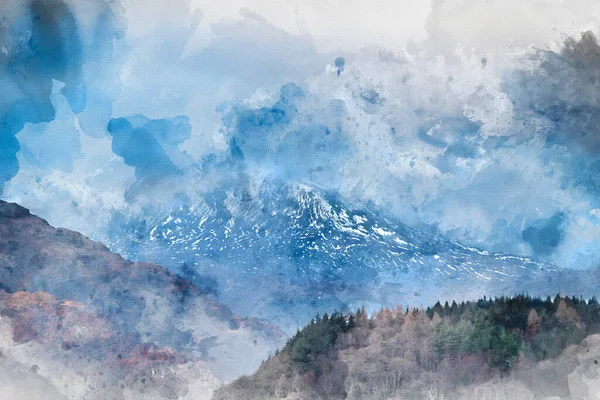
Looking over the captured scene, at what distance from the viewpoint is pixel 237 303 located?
218 inches

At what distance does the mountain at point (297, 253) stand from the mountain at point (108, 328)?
17 cm

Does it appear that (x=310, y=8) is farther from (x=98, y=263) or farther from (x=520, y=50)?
(x=98, y=263)

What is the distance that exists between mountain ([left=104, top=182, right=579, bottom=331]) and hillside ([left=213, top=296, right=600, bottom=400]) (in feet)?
0.66

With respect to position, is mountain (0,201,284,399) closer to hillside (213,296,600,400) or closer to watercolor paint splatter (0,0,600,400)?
watercolor paint splatter (0,0,600,400)

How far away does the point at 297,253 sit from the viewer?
559 centimetres

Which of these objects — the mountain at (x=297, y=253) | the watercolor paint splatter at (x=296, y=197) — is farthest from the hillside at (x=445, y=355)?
the mountain at (x=297, y=253)

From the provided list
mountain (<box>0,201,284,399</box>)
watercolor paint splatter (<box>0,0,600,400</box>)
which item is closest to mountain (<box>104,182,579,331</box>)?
watercolor paint splatter (<box>0,0,600,400</box>)

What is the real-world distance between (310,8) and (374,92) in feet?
2.86

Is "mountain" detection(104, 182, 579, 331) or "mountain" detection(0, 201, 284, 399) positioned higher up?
"mountain" detection(104, 182, 579, 331)

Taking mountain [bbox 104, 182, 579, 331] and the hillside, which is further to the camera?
mountain [bbox 104, 182, 579, 331]

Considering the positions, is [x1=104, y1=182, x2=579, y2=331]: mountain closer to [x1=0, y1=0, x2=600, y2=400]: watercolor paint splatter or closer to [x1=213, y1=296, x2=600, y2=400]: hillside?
[x1=0, y1=0, x2=600, y2=400]: watercolor paint splatter

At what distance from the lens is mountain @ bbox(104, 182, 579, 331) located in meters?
5.52

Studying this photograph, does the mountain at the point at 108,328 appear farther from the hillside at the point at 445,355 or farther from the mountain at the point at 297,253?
the hillside at the point at 445,355

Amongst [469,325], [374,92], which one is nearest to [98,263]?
[374,92]
